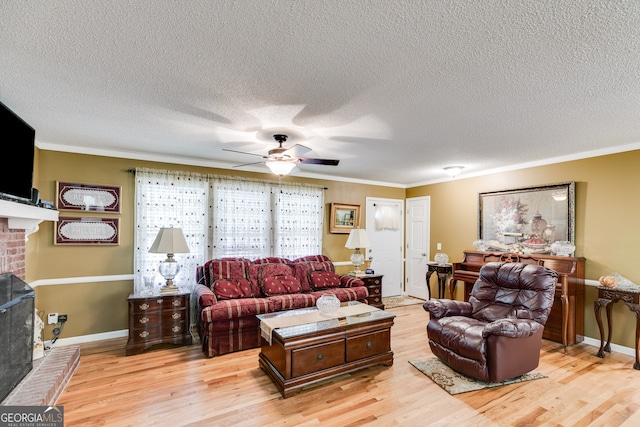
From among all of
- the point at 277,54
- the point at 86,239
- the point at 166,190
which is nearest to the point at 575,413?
the point at 277,54

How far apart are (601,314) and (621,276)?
508mm

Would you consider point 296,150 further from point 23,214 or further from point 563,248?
point 563,248

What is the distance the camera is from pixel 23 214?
2514mm

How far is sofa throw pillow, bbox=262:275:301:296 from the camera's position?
4.14 meters

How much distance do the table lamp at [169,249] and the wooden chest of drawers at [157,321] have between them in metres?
0.16

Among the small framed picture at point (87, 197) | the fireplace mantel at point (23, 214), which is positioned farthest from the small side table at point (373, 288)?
the fireplace mantel at point (23, 214)

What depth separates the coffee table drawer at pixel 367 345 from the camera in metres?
2.92

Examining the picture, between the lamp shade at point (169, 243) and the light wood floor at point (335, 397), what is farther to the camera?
the lamp shade at point (169, 243)

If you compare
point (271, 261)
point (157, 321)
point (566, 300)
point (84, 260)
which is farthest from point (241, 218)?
point (566, 300)

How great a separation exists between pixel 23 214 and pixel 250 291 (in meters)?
2.38

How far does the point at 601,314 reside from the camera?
3641 millimetres

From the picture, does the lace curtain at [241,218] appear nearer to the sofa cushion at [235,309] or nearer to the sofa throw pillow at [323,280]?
the sofa throw pillow at [323,280]

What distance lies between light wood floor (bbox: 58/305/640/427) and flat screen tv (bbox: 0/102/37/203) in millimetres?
1717

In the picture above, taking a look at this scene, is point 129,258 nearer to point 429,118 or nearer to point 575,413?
point 429,118
